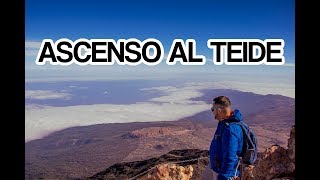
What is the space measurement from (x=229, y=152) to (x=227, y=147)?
0.06m

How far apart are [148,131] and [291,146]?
10928 millimetres

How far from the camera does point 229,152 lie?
16.4 feet

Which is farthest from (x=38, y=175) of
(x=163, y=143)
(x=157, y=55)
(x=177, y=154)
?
(x=157, y=55)

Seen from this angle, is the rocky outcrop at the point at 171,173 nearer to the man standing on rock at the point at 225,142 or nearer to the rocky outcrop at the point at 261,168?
the rocky outcrop at the point at 261,168

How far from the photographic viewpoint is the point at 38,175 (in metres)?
12.4

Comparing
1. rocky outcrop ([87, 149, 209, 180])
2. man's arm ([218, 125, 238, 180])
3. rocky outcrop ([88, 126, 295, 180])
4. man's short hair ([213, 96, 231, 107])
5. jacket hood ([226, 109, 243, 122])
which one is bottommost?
rocky outcrop ([87, 149, 209, 180])

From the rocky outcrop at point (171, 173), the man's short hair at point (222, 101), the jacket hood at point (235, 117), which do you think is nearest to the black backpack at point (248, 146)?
the jacket hood at point (235, 117)

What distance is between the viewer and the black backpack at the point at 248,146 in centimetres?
518

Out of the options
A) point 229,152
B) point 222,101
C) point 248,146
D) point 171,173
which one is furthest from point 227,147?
point 171,173

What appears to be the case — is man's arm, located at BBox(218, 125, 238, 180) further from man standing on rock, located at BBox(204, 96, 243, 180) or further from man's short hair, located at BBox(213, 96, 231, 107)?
man's short hair, located at BBox(213, 96, 231, 107)

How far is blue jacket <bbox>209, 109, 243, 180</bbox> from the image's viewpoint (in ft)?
16.4

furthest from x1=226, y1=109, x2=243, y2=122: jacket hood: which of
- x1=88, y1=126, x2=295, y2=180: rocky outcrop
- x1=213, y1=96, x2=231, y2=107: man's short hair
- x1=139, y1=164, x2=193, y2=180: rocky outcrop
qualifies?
x1=139, y1=164, x2=193, y2=180: rocky outcrop

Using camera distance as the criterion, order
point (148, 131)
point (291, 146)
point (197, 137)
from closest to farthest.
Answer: point (291, 146)
point (197, 137)
point (148, 131)

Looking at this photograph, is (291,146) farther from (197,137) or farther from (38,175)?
(38,175)
